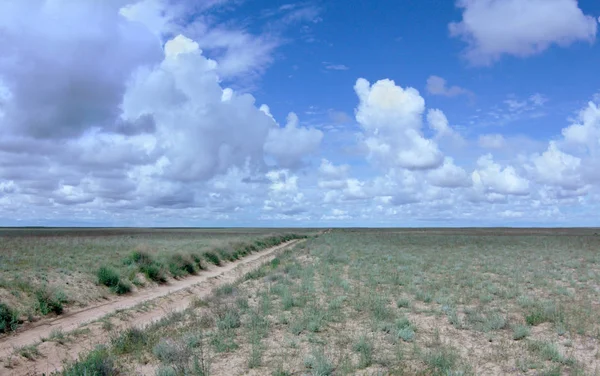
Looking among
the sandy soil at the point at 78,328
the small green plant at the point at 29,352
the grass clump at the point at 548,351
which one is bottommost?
the sandy soil at the point at 78,328

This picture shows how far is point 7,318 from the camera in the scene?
1356 cm

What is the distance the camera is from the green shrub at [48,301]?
15.3 metres

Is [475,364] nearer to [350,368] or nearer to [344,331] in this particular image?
[350,368]

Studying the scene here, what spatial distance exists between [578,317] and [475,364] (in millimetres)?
5914

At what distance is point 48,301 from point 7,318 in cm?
217

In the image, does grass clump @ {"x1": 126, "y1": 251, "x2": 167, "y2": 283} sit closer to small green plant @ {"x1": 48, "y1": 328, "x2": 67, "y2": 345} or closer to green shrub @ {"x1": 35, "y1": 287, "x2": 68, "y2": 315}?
green shrub @ {"x1": 35, "y1": 287, "x2": 68, "y2": 315}

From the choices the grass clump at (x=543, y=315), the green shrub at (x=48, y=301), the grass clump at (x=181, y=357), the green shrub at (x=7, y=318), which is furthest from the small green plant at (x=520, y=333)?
the green shrub at (x=48, y=301)

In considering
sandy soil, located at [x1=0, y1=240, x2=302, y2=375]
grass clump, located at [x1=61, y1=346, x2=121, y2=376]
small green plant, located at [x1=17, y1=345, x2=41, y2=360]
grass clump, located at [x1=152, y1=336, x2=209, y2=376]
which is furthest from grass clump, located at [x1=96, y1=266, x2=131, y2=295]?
grass clump, located at [x1=61, y1=346, x2=121, y2=376]

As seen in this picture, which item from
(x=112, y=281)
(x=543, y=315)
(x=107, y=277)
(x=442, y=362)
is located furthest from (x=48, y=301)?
(x=543, y=315)

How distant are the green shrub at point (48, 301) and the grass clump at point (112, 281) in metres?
3.92

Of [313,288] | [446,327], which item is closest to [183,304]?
[313,288]

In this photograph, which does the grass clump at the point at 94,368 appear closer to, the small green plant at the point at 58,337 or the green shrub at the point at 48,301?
the small green plant at the point at 58,337

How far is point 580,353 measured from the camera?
9891 mm

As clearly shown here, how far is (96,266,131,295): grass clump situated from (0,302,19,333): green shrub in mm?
6441
